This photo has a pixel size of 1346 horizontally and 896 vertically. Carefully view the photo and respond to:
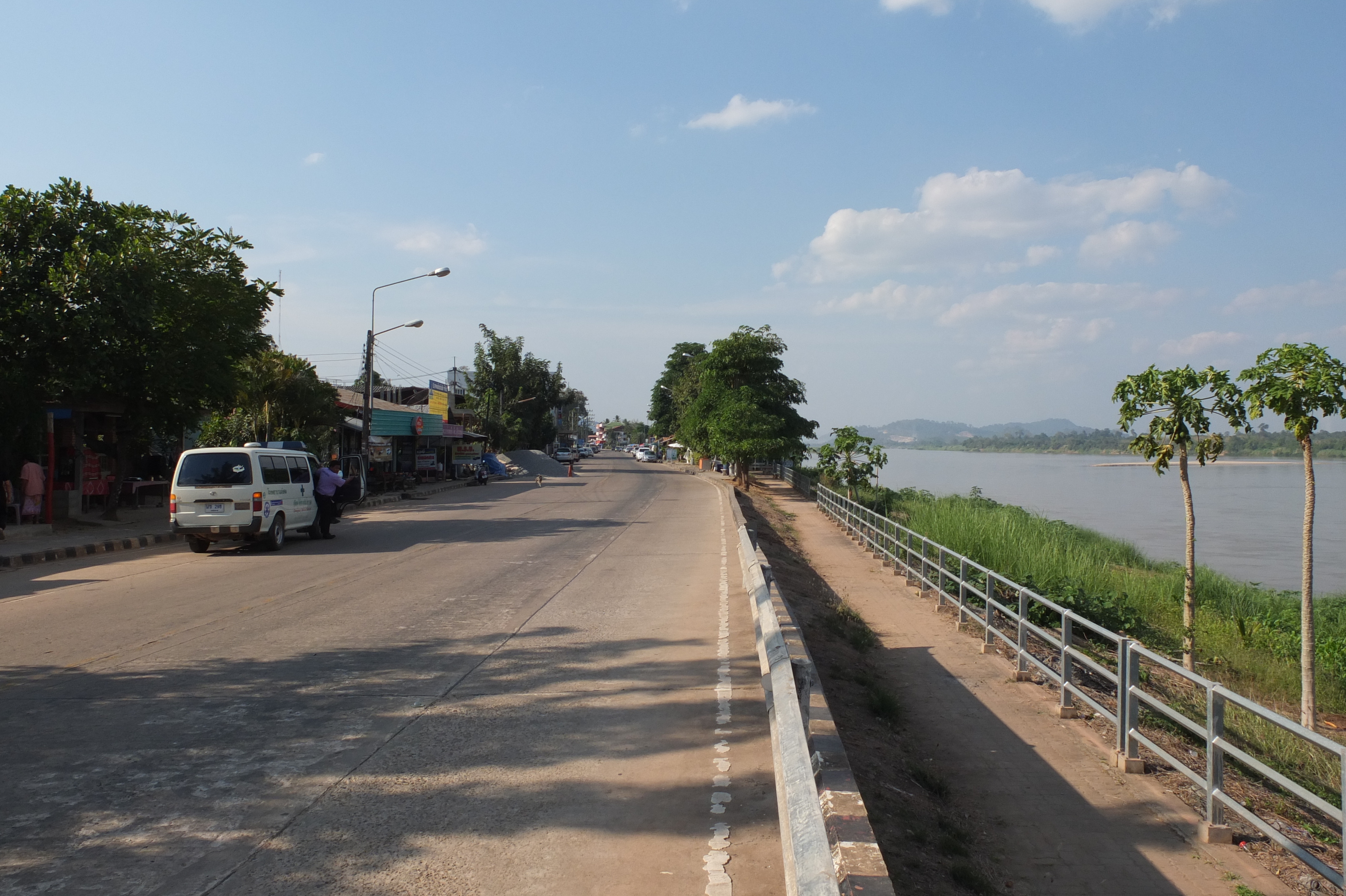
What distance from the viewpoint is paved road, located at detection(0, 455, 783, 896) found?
13.4 feet

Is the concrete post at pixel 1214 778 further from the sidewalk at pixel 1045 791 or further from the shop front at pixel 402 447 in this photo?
the shop front at pixel 402 447

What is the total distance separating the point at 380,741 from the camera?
5.77 metres

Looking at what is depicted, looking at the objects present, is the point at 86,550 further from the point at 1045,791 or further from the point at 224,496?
the point at 1045,791

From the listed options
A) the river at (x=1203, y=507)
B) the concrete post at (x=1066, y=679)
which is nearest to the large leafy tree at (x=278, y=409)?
the concrete post at (x=1066, y=679)

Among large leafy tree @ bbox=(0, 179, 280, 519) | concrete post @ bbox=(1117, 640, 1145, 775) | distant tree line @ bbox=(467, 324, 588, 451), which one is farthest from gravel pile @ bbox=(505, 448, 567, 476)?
concrete post @ bbox=(1117, 640, 1145, 775)

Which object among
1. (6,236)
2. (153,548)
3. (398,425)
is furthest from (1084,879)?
(398,425)

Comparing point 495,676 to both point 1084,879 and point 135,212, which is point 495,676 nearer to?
point 1084,879

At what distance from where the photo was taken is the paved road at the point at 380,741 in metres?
4.09

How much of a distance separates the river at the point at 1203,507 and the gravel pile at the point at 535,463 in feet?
72.8

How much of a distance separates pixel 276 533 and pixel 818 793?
1570cm

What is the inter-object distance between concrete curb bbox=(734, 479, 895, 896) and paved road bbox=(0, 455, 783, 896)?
42 cm

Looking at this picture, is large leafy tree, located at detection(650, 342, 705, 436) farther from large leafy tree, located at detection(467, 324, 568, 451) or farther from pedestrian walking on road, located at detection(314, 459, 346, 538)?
pedestrian walking on road, located at detection(314, 459, 346, 538)

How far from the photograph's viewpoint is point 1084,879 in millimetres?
4996

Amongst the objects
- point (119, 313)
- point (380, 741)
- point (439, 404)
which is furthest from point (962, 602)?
point (439, 404)
